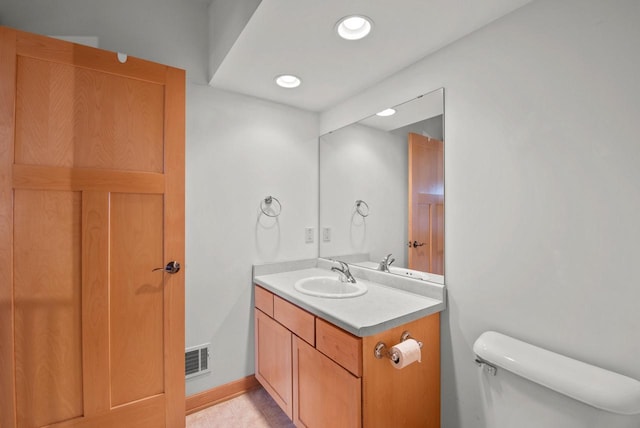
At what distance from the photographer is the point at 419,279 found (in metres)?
1.70

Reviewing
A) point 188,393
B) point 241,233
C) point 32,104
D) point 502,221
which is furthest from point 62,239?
point 502,221

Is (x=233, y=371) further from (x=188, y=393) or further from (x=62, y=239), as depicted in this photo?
(x=62, y=239)

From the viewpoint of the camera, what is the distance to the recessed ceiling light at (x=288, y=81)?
1.90 meters

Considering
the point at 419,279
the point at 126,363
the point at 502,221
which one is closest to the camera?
the point at 502,221

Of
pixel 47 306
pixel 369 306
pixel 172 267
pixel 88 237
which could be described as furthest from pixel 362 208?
pixel 47 306

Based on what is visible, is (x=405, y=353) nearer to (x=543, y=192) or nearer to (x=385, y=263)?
(x=385, y=263)

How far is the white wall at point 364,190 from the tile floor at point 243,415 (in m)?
1.15

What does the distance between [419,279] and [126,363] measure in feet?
5.56

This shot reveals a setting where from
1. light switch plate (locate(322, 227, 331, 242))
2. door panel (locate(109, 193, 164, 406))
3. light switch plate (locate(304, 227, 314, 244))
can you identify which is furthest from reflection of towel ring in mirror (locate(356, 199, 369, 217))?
door panel (locate(109, 193, 164, 406))

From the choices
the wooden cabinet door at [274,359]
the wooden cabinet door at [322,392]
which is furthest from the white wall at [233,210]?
the wooden cabinet door at [322,392]

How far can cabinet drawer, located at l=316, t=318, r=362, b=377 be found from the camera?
1240 millimetres

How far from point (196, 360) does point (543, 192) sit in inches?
A: 86.0

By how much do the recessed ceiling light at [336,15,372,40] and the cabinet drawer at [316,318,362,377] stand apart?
4.74 feet

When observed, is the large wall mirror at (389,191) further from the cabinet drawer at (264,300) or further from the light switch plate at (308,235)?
the cabinet drawer at (264,300)
